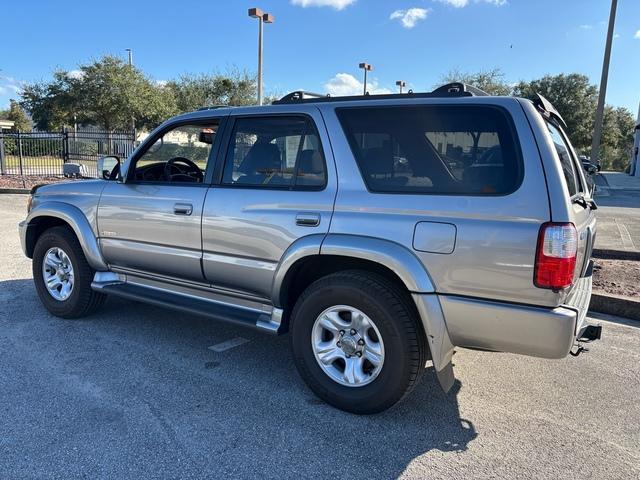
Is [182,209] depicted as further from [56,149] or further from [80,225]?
[56,149]

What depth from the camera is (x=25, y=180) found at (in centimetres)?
1747

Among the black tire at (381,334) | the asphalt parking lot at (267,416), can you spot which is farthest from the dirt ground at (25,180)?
the black tire at (381,334)

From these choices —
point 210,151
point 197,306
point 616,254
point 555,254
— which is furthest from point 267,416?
point 616,254

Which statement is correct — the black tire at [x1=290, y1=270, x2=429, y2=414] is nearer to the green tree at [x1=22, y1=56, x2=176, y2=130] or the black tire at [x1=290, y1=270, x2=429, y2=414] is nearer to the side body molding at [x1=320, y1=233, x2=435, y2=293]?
the side body molding at [x1=320, y1=233, x2=435, y2=293]

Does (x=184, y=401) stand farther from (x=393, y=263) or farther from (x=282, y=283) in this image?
(x=393, y=263)

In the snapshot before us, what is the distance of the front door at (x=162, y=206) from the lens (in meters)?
3.85

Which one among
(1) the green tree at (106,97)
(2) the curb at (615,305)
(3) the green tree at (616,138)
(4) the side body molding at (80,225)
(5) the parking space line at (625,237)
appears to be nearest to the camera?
(4) the side body molding at (80,225)

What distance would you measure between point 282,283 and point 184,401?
3.21 feet

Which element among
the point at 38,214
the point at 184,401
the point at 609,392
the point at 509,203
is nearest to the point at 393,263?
the point at 509,203

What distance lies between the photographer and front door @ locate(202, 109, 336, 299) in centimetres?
331

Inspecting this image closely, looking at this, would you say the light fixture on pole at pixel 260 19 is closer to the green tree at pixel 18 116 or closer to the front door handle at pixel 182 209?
the front door handle at pixel 182 209

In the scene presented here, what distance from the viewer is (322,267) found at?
3.50 m

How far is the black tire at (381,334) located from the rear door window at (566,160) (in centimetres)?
118

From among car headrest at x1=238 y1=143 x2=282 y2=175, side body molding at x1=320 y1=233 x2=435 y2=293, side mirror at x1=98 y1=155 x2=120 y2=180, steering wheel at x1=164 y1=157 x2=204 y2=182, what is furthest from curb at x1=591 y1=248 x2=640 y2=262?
side mirror at x1=98 y1=155 x2=120 y2=180
